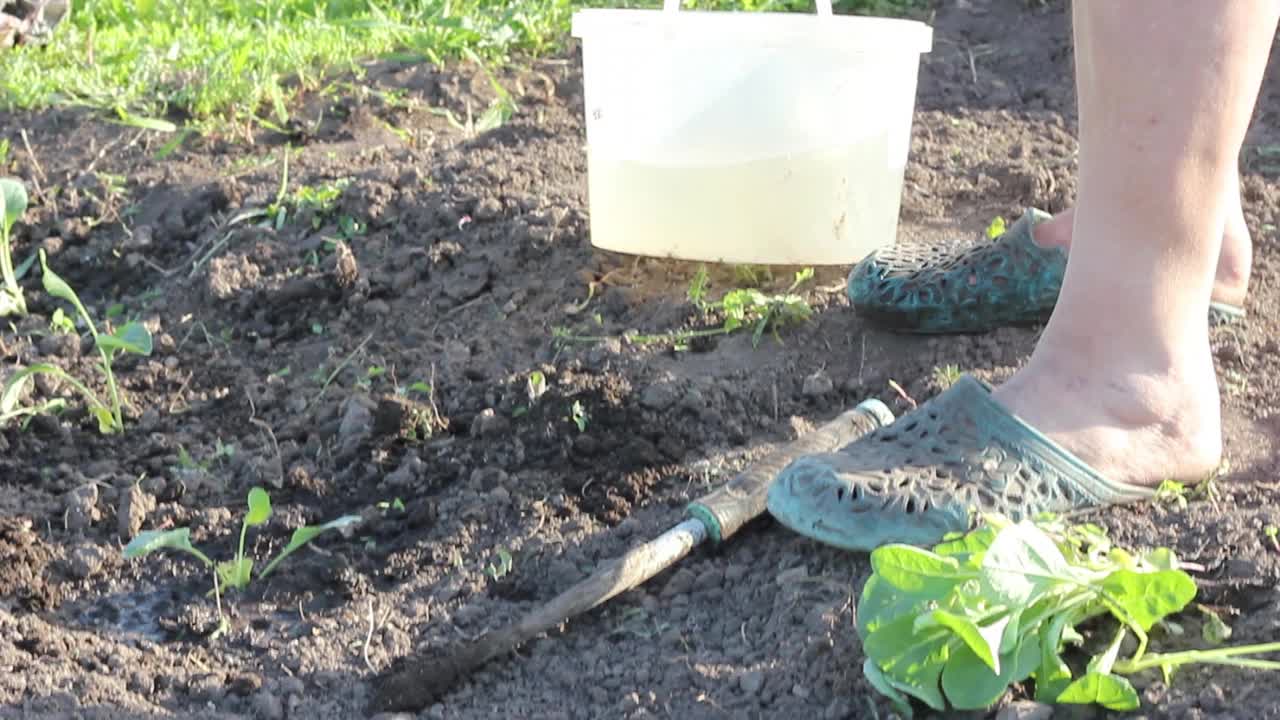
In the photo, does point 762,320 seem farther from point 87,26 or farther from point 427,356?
point 87,26

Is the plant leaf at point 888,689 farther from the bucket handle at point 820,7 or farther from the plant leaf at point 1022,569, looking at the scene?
the bucket handle at point 820,7

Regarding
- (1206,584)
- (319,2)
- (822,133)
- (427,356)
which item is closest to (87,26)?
(319,2)

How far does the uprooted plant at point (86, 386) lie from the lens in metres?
2.20

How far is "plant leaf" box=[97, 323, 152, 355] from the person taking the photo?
7.13 feet

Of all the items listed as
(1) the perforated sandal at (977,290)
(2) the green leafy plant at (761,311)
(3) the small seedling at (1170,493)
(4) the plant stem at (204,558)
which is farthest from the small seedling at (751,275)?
(4) the plant stem at (204,558)

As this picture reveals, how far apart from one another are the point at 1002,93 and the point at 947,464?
198 centimetres

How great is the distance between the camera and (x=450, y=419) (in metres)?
2.24

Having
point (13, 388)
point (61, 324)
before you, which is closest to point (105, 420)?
point (13, 388)

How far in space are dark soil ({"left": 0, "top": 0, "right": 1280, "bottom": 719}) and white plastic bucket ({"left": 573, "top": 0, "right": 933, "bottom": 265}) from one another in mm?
121

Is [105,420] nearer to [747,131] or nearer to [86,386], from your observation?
[86,386]

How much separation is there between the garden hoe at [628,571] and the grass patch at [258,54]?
6.15 feet

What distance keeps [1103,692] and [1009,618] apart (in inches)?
4.2

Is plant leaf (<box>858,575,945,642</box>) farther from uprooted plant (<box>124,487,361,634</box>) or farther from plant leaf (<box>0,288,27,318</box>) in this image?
plant leaf (<box>0,288,27,318</box>)

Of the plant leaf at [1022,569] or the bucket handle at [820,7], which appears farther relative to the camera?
the bucket handle at [820,7]
